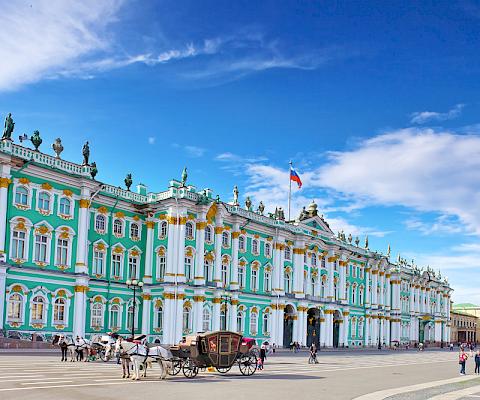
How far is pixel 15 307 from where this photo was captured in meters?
46.9

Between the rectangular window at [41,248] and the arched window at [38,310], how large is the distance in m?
2.96

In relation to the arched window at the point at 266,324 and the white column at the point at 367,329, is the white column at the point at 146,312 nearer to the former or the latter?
the arched window at the point at 266,324

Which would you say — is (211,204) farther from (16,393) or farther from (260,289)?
(16,393)

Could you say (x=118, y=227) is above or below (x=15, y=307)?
above

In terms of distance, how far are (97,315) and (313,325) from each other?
34315 millimetres

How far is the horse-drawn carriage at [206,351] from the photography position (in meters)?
28.4

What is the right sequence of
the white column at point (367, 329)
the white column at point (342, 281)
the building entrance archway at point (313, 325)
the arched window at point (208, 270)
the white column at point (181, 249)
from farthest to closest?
1. the white column at point (367, 329)
2. the white column at point (342, 281)
3. the building entrance archway at point (313, 325)
4. the arched window at point (208, 270)
5. the white column at point (181, 249)

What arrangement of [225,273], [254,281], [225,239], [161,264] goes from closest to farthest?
[161,264], [225,273], [225,239], [254,281]

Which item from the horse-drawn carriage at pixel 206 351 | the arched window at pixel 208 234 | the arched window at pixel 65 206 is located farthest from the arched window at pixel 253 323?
the horse-drawn carriage at pixel 206 351

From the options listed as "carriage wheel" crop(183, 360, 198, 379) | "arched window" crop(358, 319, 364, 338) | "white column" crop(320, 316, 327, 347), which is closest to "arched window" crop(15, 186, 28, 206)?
"carriage wheel" crop(183, 360, 198, 379)

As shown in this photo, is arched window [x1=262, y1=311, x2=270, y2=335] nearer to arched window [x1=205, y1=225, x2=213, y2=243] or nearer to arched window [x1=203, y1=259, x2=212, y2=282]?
arched window [x1=203, y1=259, x2=212, y2=282]

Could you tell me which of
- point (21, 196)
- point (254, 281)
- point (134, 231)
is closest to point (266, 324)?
point (254, 281)

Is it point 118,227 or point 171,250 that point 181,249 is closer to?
point 171,250

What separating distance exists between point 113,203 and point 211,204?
970 cm
